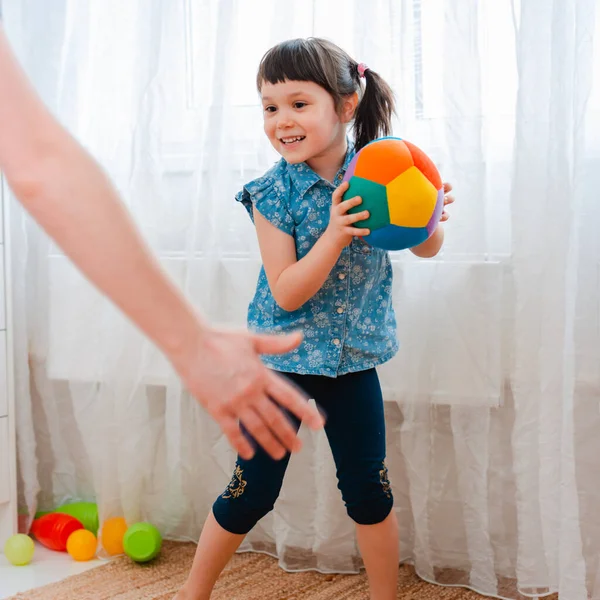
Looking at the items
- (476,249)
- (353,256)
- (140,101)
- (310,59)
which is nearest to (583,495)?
(476,249)

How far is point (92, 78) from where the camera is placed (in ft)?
6.34

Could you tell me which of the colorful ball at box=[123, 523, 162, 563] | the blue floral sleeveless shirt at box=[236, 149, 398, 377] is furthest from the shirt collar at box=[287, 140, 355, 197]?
the colorful ball at box=[123, 523, 162, 563]

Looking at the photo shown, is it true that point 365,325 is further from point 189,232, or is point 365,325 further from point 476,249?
point 189,232

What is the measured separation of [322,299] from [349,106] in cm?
34

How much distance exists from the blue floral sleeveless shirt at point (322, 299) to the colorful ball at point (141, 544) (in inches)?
24.2

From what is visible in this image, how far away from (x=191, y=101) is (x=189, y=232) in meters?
0.30

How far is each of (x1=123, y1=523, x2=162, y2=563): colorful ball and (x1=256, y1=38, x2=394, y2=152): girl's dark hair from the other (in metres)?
0.96

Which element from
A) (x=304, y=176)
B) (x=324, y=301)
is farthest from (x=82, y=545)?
(x=304, y=176)

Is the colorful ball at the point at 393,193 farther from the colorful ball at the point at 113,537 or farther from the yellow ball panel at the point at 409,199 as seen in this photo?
the colorful ball at the point at 113,537

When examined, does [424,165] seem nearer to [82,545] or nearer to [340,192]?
[340,192]

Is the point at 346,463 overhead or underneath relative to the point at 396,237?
underneath

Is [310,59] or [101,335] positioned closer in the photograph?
[310,59]

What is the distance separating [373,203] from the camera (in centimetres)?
126

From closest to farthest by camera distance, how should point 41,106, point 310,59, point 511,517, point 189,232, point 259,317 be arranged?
1. point 41,106
2. point 310,59
3. point 259,317
4. point 511,517
5. point 189,232
